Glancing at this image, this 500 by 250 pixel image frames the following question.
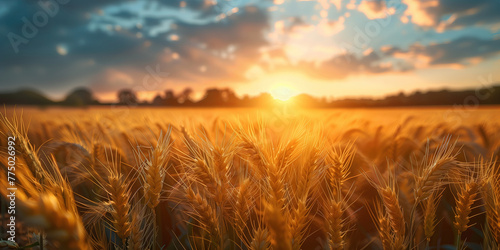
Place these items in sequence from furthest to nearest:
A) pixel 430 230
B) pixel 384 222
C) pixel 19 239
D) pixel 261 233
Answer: pixel 19 239
pixel 430 230
pixel 384 222
pixel 261 233

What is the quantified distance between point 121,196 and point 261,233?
1.91ft

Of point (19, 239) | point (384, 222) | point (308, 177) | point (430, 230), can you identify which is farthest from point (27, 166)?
point (430, 230)

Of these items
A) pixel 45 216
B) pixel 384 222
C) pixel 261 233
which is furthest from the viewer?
pixel 384 222

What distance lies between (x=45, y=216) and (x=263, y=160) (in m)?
0.77

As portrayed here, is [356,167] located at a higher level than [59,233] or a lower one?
lower

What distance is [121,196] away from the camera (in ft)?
3.49

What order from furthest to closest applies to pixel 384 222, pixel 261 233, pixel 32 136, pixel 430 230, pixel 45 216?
pixel 32 136 → pixel 430 230 → pixel 384 222 → pixel 261 233 → pixel 45 216

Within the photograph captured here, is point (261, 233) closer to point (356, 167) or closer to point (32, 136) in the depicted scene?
point (356, 167)

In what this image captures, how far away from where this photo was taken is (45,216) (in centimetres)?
63

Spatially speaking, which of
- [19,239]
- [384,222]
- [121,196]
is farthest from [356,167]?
[19,239]

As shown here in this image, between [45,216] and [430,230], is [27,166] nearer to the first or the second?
[45,216]

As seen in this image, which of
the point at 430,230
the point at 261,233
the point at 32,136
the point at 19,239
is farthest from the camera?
the point at 32,136

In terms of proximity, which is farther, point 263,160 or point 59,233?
point 263,160

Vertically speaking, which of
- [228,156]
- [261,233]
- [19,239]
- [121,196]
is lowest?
[19,239]
